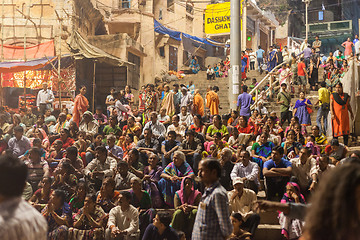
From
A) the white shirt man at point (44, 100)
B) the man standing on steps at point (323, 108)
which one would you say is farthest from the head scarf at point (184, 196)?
the white shirt man at point (44, 100)

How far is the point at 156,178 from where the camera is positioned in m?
8.38

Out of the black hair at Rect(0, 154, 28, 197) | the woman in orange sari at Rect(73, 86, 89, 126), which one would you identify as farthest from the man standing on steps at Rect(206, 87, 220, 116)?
the black hair at Rect(0, 154, 28, 197)

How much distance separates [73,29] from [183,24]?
14.8m

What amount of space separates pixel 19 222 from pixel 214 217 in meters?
2.28

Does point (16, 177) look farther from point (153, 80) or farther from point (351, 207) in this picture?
point (153, 80)

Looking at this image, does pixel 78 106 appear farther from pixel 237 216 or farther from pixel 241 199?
pixel 237 216

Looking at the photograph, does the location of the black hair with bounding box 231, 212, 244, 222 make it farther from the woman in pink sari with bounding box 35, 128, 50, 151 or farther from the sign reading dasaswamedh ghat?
the sign reading dasaswamedh ghat

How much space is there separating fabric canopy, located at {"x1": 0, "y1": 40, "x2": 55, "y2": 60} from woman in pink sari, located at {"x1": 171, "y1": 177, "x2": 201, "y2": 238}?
13.0m

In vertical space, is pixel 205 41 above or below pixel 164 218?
above

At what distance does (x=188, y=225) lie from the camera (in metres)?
7.29

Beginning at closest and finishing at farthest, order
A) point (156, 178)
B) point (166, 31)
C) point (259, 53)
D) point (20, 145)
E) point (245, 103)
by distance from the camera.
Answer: point (156, 178)
point (20, 145)
point (245, 103)
point (259, 53)
point (166, 31)

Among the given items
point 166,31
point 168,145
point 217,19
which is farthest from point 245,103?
point 217,19

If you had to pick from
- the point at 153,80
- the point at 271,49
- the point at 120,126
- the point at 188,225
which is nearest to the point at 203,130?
the point at 120,126

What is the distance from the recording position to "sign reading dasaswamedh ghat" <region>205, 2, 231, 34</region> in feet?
99.3
